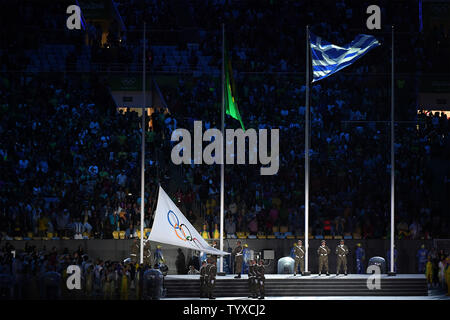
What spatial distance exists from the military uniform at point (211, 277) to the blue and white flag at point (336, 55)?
766 centimetres

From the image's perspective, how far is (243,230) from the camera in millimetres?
46562

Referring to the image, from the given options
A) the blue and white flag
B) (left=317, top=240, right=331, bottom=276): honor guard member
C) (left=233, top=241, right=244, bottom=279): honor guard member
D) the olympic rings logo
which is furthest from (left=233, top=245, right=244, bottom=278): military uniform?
the blue and white flag

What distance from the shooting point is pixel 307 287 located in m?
41.3

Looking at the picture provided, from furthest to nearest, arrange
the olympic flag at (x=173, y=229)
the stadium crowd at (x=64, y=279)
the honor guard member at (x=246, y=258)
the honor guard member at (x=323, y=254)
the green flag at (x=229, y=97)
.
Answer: the honor guard member at (x=246, y=258) → the honor guard member at (x=323, y=254) → the green flag at (x=229, y=97) → the olympic flag at (x=173, y=229) → the stadium crowd at (x=64, y=279)

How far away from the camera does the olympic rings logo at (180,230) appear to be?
132 ft

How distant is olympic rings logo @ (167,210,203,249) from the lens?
4022 centimetres

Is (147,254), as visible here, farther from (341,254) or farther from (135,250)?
(341,254)

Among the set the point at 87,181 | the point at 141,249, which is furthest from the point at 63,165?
the point at 141,249

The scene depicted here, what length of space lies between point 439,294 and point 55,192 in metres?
16.9

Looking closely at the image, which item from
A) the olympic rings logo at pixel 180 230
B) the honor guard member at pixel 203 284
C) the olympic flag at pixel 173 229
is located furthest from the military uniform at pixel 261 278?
the olympic rings logo at pixel 180 230

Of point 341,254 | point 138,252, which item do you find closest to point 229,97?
point 138,252

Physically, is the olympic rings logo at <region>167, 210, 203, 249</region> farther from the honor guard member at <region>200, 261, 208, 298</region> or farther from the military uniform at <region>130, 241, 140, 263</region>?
the military uniform at <region>130, 241, 140, 263</region>

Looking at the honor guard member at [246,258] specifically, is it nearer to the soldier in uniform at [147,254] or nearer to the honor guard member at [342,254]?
the honor guard member at [342,254]
